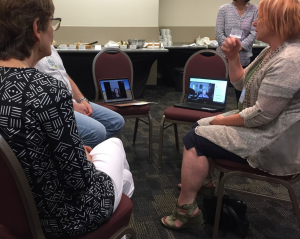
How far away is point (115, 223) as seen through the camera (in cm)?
90

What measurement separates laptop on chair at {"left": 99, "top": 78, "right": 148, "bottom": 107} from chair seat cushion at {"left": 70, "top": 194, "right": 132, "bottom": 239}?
138cm

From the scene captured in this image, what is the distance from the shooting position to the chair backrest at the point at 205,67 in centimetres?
236

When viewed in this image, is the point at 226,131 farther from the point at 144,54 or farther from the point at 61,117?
the point at 144,54

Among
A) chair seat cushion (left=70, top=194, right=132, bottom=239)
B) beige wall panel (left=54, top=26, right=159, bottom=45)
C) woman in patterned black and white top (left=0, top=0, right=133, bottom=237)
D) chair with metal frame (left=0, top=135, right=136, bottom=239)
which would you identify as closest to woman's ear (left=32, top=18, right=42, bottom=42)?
woman in patterned black and white top (left=0, top=0, right=133, bottom=237)

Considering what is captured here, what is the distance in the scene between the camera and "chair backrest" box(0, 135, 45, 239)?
0.63 metres

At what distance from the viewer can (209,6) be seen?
609 centimetres

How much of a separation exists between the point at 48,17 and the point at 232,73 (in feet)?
3.60

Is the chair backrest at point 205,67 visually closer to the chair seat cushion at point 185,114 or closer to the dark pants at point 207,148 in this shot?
the chair seat cushion at point 185,114

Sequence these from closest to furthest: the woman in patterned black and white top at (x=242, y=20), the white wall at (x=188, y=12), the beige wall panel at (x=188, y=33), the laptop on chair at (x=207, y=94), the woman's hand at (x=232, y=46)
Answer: the woman's hand at (x=232, y=46) → the laptop on chair at (x=207, y=94) → the woman in patterned black and white top at (x=242, y=20) → the white wall at (x=188, y=12) → the beige wall panel at (x=188, y=33)

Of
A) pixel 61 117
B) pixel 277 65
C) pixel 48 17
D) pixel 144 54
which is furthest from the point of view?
pixel 144 54

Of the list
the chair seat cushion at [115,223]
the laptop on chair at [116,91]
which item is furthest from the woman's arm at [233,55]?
the chair seat cushion at [115,223]

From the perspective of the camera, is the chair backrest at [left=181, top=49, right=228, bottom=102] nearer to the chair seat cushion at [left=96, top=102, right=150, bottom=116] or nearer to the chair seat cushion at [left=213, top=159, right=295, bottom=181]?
the chair seat cushion at [left=96, top=102, right=150, bottom=116]

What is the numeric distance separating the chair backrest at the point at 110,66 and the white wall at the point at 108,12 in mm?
3069

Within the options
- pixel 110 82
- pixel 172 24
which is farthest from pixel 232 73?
pixel 172 24
